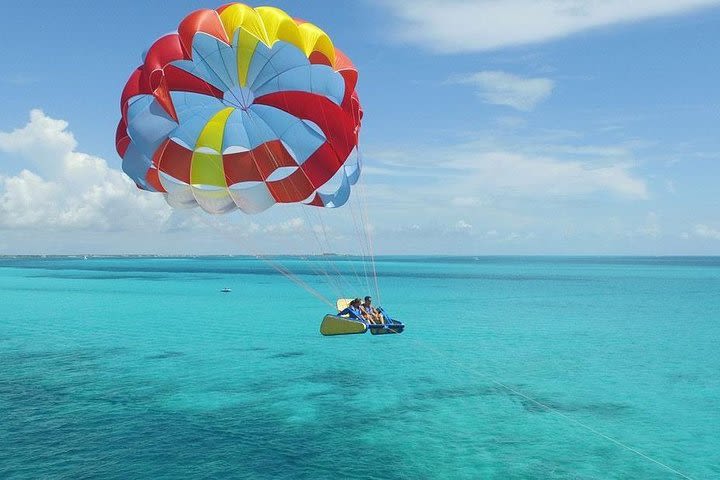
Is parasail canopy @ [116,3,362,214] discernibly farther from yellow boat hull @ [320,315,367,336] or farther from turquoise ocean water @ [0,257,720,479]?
turquoise ocean water @ [0,257,720,479]

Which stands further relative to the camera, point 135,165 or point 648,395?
point 648,395

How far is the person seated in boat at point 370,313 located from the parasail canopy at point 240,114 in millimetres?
3176

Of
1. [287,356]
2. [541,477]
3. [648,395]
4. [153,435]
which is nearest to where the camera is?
[541,477]

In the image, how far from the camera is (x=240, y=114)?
15.7 m

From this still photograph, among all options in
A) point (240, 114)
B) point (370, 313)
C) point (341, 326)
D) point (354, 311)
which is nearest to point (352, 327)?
point (341, 326)

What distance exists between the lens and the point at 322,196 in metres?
16.2

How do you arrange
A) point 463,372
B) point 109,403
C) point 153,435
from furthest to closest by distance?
point 463,372 → point 109,403 → point 153,435

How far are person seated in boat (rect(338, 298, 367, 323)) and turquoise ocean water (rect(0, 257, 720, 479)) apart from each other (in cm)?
308

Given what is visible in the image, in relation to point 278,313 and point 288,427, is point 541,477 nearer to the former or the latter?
point 288,427

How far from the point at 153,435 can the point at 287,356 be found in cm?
1088

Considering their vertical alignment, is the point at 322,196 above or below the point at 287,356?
above

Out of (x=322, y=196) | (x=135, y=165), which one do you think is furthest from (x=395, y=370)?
(x=135, y=165)

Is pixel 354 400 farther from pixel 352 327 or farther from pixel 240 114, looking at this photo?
pixel 240 114

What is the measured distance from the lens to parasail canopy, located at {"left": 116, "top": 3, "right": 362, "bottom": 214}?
13703 mm
